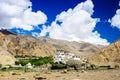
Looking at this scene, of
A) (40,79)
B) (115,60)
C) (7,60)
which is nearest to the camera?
(40,79)

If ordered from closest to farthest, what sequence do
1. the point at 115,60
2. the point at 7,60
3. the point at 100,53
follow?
the point at 7,60 < the point at 115,60 < the point at 100,53

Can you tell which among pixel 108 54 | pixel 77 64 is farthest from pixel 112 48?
pixel 77 64

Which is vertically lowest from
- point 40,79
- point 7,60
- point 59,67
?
point 40,79

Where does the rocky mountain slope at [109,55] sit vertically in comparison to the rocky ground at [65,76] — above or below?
above

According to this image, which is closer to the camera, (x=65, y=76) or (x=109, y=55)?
(x=65, y=76)

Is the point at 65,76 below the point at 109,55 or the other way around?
below

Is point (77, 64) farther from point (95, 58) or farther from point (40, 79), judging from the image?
point (95, 58)

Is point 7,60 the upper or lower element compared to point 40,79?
upper

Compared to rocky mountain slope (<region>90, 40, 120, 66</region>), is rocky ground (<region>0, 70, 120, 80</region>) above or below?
below

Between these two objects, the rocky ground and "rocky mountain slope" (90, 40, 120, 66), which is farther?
"rocky mountain slope" (90, 40, 120, 66)

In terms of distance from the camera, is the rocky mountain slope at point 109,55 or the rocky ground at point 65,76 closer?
the rocky ground at point 65,76

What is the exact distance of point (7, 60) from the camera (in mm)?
138000

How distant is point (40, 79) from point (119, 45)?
438 ft

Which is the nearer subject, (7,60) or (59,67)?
(59,67)
